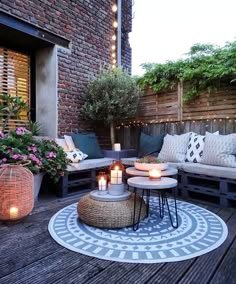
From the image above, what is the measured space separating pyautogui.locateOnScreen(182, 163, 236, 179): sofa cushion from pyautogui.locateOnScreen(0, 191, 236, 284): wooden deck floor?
101cm

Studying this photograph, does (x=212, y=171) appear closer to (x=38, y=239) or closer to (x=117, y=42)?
(x=38, y=239)

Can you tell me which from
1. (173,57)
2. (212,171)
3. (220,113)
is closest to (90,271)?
(212,171)

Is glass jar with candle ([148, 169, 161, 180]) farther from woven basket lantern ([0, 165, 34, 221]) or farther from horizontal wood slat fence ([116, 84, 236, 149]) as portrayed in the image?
horizontal wood slat fence ([116, 84, 236, 149])

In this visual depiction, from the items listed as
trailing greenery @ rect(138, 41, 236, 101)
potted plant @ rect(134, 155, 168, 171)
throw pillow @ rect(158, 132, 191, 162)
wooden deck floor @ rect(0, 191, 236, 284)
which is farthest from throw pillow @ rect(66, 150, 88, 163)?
trailing greenery @ rect(138, 41, 236, 101)

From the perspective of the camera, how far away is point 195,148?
3568 millimetres

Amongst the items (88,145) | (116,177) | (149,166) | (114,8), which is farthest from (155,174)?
(114,8)

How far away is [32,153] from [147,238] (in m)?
1.73

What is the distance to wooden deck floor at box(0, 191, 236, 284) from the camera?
1436 millimetres

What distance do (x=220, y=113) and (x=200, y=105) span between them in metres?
0.37

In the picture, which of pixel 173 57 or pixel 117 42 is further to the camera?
pixel 117 42

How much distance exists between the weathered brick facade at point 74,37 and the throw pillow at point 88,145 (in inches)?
17.3

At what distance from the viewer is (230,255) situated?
173 cm

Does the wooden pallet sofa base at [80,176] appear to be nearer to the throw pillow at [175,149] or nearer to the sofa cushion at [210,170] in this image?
the throw pillow at [175,149]

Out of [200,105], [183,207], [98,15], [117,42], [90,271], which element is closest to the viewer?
[90,271]
